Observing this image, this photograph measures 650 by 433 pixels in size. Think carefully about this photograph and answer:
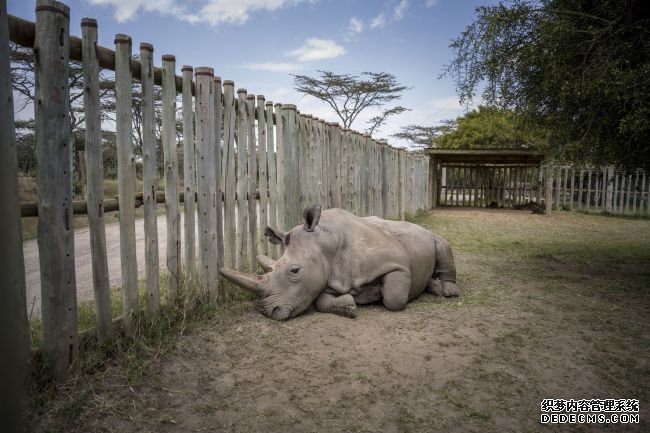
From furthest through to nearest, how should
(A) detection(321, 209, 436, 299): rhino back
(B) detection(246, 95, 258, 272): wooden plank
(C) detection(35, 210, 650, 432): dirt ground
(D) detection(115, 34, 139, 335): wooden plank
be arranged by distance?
(B) detection(246, 95, 258, 272): wooden plank, (A) detection(321, 209, 436, 299): rhino back, (D) detection(115, 34, 139, 335): wooden plank, (C) detection(35, 210, 650, 432): dirt ground

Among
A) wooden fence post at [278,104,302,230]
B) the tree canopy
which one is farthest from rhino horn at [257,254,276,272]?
the tree canopy

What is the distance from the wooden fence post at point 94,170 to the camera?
324 centimetres

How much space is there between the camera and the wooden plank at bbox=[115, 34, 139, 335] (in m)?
3.54

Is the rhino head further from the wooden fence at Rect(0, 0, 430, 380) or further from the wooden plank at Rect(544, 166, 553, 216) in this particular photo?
the wooden plank at Rect(544, 166, 553, 216)

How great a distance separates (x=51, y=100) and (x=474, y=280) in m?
5.42

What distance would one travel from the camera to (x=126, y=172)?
3625mm

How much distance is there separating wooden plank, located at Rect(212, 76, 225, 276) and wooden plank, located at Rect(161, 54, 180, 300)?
0.52 m

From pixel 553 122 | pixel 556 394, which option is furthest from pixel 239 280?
pixel 553 122

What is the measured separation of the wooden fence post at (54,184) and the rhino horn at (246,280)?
5.03 feet

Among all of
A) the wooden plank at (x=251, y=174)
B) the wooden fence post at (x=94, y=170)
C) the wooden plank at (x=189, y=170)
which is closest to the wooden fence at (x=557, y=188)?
the wooden plank at (x=251, y=174)

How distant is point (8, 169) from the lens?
2.04 feet

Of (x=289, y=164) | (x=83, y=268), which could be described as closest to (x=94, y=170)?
(x=289, y=164)

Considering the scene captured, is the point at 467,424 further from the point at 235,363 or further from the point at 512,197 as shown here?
the point at 512,197

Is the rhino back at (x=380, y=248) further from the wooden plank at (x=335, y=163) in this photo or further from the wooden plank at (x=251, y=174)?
the wooden plank at (x=335, y=163)
